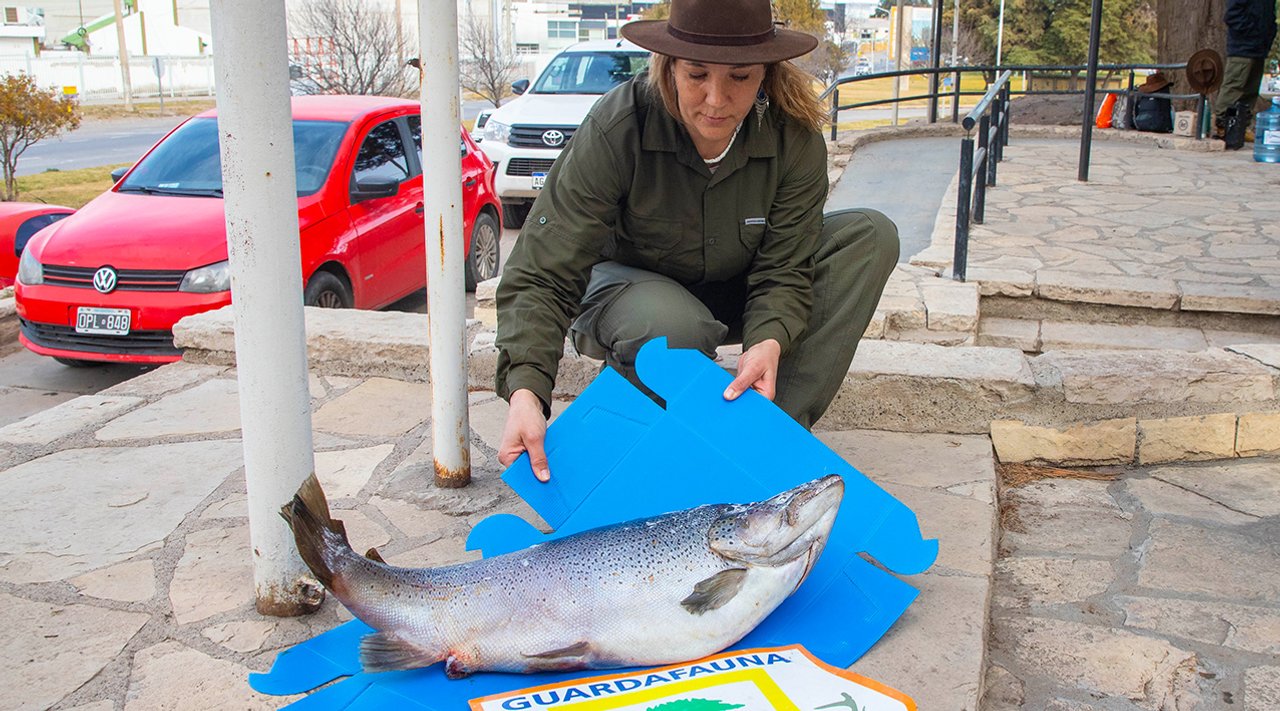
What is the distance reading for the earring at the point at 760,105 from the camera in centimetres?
285

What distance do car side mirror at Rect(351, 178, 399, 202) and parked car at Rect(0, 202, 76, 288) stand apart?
2637 mm

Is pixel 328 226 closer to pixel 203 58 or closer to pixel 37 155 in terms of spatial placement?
pixel 37 155

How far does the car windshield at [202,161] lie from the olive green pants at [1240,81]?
28.8ft

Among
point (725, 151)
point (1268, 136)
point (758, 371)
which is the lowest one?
point (758, 371)

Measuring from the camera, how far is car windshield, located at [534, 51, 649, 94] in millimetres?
11742

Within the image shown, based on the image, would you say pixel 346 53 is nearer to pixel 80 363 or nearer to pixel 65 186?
pixel 65 186

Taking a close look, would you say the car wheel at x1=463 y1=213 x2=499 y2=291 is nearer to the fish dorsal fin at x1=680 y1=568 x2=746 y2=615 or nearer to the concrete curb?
the concrete curb

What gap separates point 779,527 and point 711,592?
185mm

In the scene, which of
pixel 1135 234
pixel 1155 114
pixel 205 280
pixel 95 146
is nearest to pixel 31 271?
pixel 205 280

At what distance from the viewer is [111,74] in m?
40.3

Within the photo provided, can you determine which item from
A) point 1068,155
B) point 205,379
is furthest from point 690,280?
point 1068,155

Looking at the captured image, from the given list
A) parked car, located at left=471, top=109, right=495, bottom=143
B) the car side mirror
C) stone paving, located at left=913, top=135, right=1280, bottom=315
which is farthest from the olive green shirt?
parked car, located at left=471, top=109, right=495, bottom=143

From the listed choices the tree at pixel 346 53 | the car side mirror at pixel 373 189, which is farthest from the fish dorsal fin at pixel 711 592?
the tree at pixel 346 53

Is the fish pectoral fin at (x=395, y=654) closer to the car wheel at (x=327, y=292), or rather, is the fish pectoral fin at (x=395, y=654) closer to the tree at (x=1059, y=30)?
the car wheel at (x=327, y=292)
